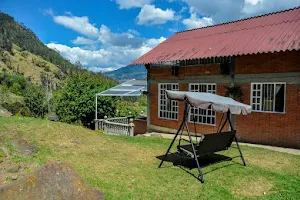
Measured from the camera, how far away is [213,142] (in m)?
6.95

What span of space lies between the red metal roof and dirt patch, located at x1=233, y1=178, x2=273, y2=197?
225 inches

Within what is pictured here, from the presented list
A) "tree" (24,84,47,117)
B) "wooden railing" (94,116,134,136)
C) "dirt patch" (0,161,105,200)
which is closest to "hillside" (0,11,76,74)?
"tree" (24,84,47,117)

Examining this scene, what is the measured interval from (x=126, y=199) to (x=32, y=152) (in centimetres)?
368

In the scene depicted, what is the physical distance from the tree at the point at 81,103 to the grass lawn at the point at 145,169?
866 cm

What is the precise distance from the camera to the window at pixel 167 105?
47.5 ft

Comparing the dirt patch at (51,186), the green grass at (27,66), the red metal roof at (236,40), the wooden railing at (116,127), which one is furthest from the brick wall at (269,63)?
the green grass at (27,66)

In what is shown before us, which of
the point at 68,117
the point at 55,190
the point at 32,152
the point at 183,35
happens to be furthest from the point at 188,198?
the point at 68,117

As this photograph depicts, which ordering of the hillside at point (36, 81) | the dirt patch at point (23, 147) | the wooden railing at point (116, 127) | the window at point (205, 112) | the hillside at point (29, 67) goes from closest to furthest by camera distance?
the dirt patch at point (23, 147), the window at point (205, 112), the wooden railing at point (116, 127), the hillside at point (36, 81), the hillside at point (29, 67)

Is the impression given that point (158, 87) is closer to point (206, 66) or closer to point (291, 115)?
point (206, 66)

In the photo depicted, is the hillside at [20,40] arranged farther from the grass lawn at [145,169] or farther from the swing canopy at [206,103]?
the swing canopy at [206,103]

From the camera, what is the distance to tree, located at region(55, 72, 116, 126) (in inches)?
731

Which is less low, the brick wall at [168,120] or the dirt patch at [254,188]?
the brick wall at [168,120]

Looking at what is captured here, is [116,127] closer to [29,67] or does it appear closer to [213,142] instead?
[213,142]

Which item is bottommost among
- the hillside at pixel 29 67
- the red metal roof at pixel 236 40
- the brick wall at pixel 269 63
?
the brick wall at pixel 269 63
